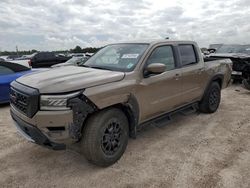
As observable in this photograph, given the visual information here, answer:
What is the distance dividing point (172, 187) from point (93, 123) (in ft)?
4.30

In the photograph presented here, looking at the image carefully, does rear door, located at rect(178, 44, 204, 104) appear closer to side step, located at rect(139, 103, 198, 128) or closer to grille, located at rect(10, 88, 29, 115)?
side step, located at rect(139, 103, 198, 128)

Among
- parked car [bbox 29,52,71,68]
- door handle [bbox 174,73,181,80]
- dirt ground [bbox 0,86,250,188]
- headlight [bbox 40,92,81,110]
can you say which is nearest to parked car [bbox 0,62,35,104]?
dirt ground [bbox 0,86,250,188]

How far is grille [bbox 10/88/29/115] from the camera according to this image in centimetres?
347

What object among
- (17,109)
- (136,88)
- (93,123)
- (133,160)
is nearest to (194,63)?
(136,88)

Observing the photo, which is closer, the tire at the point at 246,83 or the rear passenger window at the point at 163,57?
the rear passenger window at the point at 163,57

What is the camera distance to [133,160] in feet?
13.4

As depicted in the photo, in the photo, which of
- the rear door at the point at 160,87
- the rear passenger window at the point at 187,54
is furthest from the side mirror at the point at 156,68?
the rear passenger window at the point at 187,54

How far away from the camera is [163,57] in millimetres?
4836

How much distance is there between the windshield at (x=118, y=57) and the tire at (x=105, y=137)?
825 mm

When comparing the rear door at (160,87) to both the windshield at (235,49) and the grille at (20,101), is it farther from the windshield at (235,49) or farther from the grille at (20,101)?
the windshield at (235,49)

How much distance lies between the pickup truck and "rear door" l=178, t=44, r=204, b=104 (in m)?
0.02

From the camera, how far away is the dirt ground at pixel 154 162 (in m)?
3.49

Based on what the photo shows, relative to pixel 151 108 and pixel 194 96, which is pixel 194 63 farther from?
pixel 151 108

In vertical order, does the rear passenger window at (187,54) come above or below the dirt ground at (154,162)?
above
